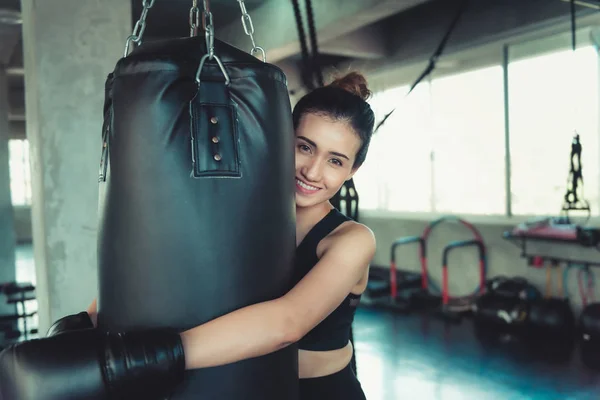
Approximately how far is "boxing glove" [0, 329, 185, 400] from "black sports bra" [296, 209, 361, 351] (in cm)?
54

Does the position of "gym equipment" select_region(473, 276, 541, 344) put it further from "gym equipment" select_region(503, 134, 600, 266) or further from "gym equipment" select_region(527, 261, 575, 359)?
"gym equipment" select_region(503, 134, 600, 266)

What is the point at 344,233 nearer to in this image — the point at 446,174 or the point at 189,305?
the point at 189,305

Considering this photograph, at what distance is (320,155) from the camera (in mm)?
1321

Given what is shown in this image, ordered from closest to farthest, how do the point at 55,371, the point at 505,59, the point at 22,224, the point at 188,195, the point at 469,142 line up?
1. the point at 55,371
2. the point at 188,195
3. the point at 505,59
4. the point at 469,142
5. the point at 22,224

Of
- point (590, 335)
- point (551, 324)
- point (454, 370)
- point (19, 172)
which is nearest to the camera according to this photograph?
point (454, 370)

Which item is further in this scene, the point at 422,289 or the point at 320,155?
the point at 422,289

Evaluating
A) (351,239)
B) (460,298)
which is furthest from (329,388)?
(460,298)

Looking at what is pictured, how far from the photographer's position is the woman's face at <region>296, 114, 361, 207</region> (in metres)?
1.32

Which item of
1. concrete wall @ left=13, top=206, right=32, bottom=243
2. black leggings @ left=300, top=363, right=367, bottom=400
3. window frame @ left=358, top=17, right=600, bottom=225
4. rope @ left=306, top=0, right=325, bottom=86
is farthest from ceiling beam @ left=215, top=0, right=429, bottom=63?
concrete wall @ left=13, top=206, right=32, bottom=243

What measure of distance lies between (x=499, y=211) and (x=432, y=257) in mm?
967

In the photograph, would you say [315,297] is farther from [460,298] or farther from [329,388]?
[460,298]

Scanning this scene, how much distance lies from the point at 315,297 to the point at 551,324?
13.1 ft

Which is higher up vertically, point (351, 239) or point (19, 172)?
point (19, 172)

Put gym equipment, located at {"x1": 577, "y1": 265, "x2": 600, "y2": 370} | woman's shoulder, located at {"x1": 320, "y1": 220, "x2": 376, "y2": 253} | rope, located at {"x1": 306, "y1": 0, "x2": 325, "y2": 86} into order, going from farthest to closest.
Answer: gym equipment, located at {"x1": 577, "y1": 265, "x2": 600, "y2": 370} → rope, located at {"x1": 306, "y1": 0, "x2": 325, "y2": 86} → woman's shoulder, located at {"x1": 320, "y1": 220, "x2": 376, "y2": 253}
